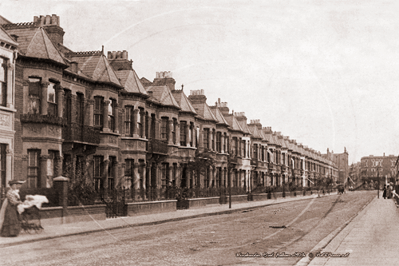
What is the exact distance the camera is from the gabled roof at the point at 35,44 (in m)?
23.9

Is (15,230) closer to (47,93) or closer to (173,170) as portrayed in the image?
(47,93)

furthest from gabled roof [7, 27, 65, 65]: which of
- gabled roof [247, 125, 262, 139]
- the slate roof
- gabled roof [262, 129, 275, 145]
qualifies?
gabled roof [262, 129, 275, 145]

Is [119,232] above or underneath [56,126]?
underneath

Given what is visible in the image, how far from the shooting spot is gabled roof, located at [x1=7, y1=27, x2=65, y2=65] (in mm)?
23891

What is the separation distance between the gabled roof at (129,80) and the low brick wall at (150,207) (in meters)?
7.71

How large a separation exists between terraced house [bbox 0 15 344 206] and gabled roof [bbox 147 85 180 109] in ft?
0.26

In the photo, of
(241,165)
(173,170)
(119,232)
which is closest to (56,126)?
(119,232)

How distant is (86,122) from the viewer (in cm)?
2859

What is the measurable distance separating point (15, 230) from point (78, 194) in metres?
6.41

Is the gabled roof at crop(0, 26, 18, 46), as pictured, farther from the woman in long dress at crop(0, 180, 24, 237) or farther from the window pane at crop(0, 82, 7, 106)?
the woman in long dress at crop(0, 180, 24, 237)

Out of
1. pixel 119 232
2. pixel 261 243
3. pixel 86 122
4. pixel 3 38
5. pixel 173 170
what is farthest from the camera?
pixel 173 170

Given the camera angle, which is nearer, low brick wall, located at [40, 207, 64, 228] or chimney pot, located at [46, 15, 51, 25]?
low brick wall, located at [40, 207, 64, 228]

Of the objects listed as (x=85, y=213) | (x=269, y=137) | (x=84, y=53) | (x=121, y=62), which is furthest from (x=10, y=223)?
(x=269, y=137)

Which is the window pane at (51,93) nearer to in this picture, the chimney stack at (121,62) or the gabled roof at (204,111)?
the chimney stack at (121,62)
